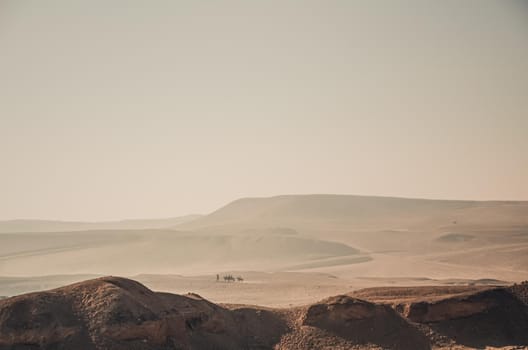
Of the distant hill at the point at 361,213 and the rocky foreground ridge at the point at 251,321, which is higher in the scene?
the distant hill at the point at 361,213

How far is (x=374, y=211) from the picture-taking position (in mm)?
124875

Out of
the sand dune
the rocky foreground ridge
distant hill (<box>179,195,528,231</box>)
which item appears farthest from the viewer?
distant hill (<box>179,195,528,231</box>)

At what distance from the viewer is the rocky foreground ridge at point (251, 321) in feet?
50.5

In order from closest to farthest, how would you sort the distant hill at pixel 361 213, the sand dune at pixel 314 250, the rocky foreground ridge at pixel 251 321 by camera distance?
1. the rocky foreground ridge at pixel 251 321
2. the sand dune at pixel 314 250
3. the distant hill at pixel 361 213

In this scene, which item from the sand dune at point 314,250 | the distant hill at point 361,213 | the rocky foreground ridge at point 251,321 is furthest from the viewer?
the distant hill at point 361,213

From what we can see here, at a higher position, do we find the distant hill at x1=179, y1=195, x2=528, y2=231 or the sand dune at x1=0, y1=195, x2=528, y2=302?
the distant hill at x1=179, y1=195, x2=528, y2=231

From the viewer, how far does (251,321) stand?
19.1 meters

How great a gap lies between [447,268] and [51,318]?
44.3 metres

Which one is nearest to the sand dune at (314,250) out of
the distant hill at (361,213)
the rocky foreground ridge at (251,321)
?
the distant hill at (361,213)

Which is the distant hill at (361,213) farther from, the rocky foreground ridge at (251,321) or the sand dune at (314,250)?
the rocky foreground ridge at (251,321)

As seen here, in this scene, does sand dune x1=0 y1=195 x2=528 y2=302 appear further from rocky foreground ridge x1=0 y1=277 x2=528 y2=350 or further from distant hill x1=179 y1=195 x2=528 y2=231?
rocky foreground ridge x1=0 y1=277 x2=528 y2=350

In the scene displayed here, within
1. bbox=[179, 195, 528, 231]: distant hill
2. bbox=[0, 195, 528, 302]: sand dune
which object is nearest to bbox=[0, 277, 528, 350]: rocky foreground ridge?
bbox=[0, 195, 528, 302]: sand dune

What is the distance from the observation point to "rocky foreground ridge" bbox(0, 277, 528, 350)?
1538cm

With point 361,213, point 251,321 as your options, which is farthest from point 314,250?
point 251,321
